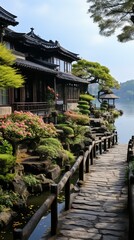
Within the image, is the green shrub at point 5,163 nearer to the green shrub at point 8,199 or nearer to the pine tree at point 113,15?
the green shrub at point 8,199

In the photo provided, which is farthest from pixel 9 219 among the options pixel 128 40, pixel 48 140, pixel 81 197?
pixel 128 40

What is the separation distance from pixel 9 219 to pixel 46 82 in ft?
64.9

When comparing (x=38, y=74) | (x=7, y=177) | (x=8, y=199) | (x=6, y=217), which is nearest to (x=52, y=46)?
(x=38, y=74)

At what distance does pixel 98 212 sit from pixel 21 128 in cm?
692

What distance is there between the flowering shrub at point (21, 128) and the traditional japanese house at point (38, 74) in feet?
11.6

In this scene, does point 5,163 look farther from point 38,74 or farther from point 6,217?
point 38,74

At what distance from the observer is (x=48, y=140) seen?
1641 centimetres

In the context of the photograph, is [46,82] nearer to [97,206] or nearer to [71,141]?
[71,141]

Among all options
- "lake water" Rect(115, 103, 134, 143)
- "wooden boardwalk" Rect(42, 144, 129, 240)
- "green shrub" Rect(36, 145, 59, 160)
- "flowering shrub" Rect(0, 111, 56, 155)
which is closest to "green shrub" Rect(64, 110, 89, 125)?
"green shrub" Rect(36, 145, 59, 160)

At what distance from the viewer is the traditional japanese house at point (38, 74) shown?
68.3 ft

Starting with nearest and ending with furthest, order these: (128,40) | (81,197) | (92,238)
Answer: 1. (92,238)
2. (81,197)
3. (128,40)

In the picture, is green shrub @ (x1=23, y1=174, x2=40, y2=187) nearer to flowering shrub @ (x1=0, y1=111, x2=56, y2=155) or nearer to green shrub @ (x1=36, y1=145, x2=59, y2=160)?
flowering shrub @ (x1=0, y1=111, x2=56, y2=155)

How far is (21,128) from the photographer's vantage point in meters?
13.3

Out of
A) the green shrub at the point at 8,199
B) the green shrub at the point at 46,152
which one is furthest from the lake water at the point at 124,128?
the green shrub at the point at 8,199
